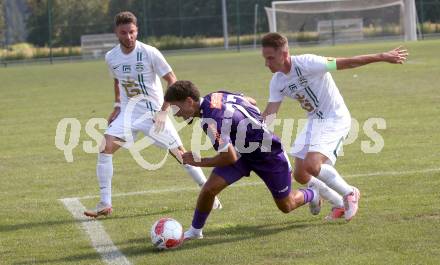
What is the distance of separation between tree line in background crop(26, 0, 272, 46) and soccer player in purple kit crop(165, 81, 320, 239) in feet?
133

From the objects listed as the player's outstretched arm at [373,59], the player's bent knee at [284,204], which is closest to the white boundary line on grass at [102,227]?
the player's bent knee at [284,204]

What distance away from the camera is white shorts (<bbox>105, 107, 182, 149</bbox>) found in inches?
367

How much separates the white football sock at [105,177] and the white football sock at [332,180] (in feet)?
7.39

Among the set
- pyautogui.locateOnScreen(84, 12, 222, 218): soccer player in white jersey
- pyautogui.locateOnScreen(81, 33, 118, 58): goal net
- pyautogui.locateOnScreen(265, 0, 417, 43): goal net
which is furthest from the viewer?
pyautogui.locateOnScreen(81, 33, 118, 58): goal net

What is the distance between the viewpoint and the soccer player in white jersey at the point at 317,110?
7938mm

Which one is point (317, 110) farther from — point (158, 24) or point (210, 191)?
point (158, 24)

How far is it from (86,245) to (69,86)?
21.5 m

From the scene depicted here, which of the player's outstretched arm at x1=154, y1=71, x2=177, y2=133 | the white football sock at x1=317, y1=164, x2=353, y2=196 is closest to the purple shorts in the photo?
the white football sock at x1=317, y1=164, x2=353, y2=196


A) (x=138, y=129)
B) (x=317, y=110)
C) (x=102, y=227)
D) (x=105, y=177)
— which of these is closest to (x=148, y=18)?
(x=138, y=129)

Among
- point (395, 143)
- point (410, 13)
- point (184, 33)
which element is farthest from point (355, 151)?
point (184, 33)

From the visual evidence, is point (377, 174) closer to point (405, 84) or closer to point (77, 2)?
point (405, 84)

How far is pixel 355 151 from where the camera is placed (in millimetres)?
12609

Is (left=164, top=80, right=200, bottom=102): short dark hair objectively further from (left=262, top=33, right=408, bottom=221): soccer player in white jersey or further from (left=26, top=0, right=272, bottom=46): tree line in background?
(left=26, top=0, right=272, bottom=46): tree line in background

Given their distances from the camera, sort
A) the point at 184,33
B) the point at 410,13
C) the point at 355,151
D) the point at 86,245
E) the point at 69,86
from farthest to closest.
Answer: the point at 184,33 → the point at 410,13 → the point at 69,86 → the point at 355,151 → the point at 86,245
